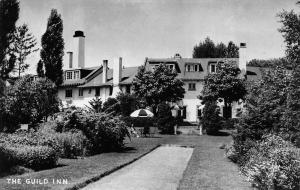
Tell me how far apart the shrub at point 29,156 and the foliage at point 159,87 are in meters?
38.2

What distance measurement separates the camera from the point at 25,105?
31.9 meters

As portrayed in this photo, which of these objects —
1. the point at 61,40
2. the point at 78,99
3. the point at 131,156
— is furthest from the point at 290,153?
the point at 78,99

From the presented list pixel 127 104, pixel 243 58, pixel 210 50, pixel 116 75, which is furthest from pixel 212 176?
pixel 210 50

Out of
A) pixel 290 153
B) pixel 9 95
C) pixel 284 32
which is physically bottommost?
pixel 290 153

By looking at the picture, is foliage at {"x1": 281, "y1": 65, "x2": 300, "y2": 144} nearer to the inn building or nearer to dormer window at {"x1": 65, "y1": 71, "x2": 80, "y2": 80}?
the inn building

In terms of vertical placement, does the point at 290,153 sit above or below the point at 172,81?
below

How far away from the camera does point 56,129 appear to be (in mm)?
23344

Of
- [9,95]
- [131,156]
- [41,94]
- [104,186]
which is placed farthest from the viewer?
[41,94]

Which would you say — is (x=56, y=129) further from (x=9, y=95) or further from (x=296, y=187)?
(x=296, y=187)

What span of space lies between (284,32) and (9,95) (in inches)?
745

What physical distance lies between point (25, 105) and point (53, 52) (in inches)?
653

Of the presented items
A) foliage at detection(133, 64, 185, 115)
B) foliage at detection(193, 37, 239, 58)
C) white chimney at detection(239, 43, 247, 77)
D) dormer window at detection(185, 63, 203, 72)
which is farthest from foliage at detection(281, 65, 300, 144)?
foliage at detection(193, 37, 239, 58)

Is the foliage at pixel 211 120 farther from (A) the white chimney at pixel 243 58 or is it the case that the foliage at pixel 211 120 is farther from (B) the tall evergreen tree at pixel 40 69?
(A) the white chimney at pixel 243 58

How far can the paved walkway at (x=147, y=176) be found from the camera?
44.9ft
